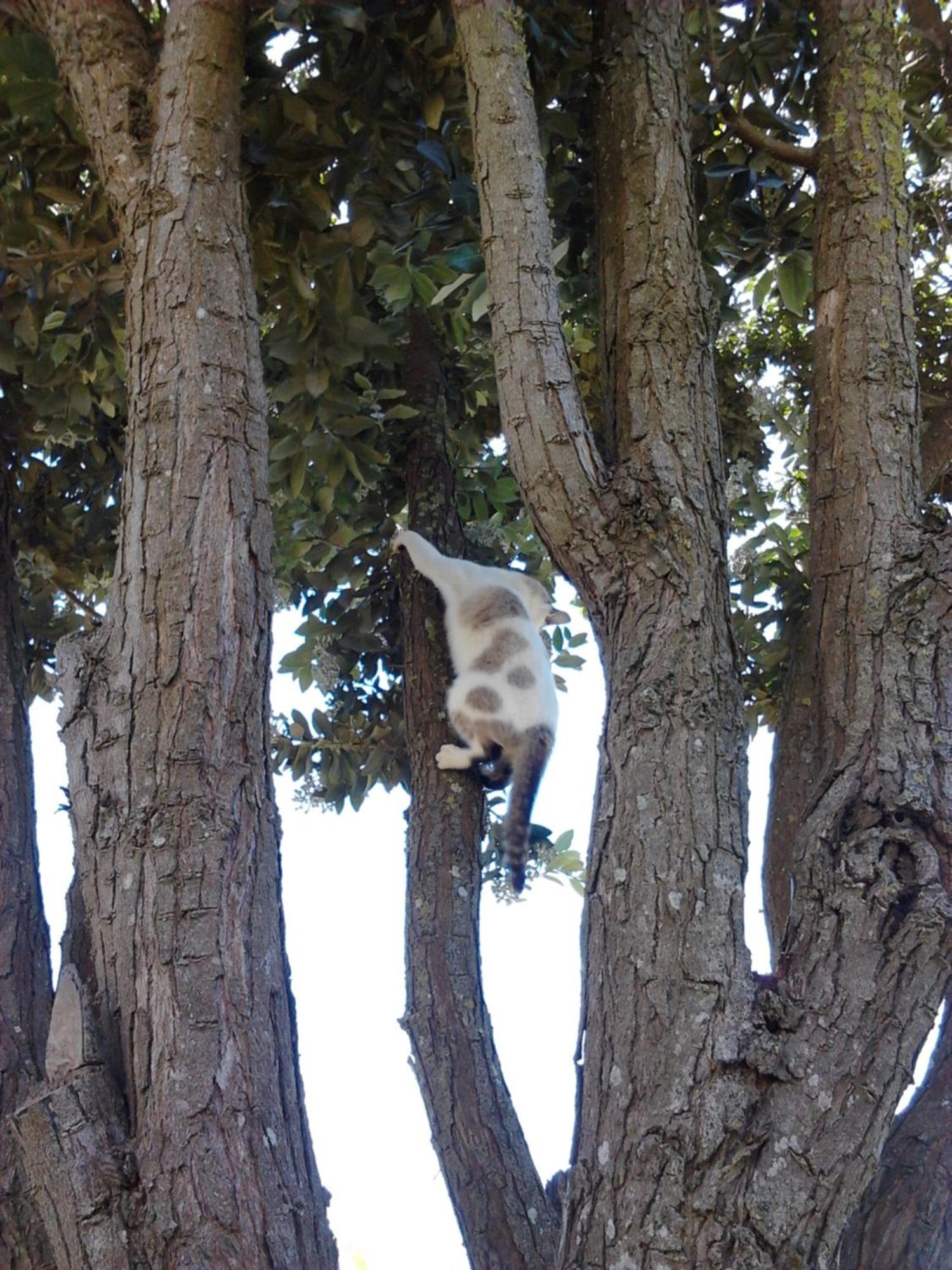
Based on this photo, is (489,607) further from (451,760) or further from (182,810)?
(182,810)

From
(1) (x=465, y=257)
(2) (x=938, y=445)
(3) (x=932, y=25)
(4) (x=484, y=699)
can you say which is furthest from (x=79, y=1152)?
(3) (x=932, y=25)

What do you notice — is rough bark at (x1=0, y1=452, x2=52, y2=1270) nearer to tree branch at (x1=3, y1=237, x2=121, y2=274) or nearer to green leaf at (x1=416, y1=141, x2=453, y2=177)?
tree branch at (x1=3, y1=237, x2=121, y2=274)

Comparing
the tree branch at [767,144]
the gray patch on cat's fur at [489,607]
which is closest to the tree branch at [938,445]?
the tree branch at [767,144]

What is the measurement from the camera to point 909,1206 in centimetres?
233

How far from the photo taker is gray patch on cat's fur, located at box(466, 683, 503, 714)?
4422mm

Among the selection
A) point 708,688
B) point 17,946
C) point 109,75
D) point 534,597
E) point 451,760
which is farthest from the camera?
point 534,597

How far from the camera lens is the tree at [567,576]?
81.5 inches

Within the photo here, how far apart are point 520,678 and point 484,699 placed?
0.81 ft

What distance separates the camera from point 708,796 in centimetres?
235

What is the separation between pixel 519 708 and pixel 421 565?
2.56 feet

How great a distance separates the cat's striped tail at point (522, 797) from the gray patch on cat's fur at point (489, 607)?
430 millimetres

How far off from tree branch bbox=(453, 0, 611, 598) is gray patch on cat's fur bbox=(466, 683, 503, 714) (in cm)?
177

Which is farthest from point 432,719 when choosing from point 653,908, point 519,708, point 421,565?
point 653,908

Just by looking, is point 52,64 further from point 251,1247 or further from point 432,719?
point 251,1247
